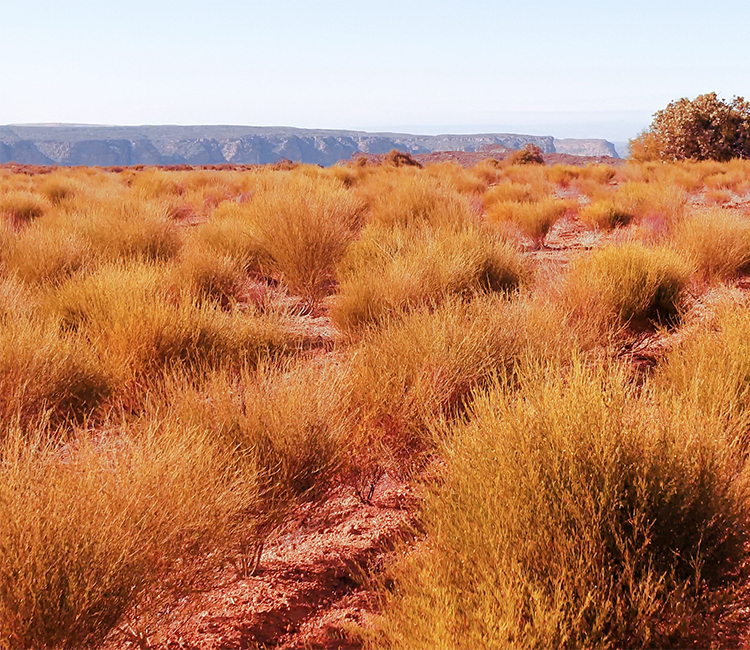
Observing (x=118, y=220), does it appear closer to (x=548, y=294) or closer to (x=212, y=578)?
(x=548, y=294)

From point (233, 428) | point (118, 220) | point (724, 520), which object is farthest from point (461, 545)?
point (118, 220)

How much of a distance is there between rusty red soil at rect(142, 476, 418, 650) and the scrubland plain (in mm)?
53

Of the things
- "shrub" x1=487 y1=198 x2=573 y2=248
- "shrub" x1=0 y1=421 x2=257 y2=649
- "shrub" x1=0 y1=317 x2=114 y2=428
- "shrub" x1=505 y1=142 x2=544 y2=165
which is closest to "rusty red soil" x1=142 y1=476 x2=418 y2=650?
"shrub" x1=0 y1=421 x2=257 y2=649

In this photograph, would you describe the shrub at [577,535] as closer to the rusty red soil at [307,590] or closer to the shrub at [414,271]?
the rusty red soil at [307,590]

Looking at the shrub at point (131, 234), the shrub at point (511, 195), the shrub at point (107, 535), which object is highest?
the shrub at point (511, 195)

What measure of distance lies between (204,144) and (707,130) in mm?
136870

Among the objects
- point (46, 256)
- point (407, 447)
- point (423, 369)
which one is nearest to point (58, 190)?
point (46, 256)

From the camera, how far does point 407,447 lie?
3.70 m

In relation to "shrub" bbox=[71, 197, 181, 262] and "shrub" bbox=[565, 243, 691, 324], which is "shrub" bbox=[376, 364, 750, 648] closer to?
"shrub" bbox=[565, 243, 691, 324]

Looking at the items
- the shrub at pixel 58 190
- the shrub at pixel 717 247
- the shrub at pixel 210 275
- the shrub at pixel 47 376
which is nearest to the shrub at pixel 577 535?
the shrub at pixel 47 376

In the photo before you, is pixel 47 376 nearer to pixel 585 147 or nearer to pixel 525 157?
pixel 525 157

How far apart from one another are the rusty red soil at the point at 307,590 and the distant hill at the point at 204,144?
137 m

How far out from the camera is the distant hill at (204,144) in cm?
14045

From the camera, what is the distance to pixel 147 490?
2469mm
